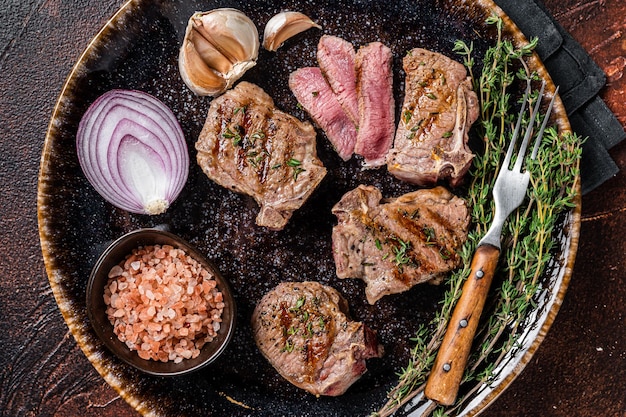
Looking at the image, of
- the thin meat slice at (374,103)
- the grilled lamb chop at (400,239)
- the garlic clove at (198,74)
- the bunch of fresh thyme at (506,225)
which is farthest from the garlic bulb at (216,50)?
the bunch of fresh thyme at (506,225)

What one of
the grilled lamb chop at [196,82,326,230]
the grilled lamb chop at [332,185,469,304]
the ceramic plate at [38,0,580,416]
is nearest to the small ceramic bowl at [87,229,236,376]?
the ceramic plate at [38,0,580,416]

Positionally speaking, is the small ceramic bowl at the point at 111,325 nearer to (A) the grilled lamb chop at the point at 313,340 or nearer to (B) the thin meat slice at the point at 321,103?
(A) the grilled lamb chop at the point at 313,340

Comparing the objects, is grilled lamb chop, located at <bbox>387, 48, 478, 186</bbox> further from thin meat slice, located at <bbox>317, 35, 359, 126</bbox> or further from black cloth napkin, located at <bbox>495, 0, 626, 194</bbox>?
black cloth napkin, located at <bbox>495, 0, 626, 194</bbox>

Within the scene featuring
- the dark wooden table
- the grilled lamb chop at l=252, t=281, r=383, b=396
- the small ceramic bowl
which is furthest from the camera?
the dark wooden table

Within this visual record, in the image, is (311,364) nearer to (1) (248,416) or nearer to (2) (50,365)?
(1) (248,416)

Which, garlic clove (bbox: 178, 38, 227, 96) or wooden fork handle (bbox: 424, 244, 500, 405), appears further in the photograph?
garlic clove (bbox: 178, 38, 227, 96)

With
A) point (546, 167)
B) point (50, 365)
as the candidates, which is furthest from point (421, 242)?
point (50, 365)

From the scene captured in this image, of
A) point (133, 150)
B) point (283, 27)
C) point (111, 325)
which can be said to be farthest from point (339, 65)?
point (111, 325)
